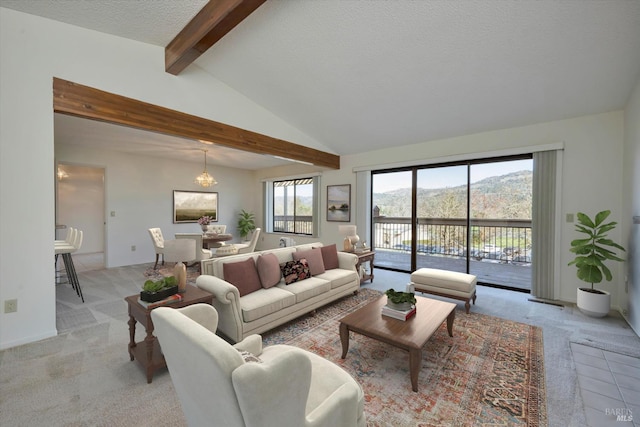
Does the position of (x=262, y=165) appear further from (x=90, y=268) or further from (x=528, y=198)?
(x=528, y=198)

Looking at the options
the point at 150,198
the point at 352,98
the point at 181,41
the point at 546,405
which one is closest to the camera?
the point at 546,405

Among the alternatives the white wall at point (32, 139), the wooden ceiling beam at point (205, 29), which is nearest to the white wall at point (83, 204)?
the white wall at point (32, 139)

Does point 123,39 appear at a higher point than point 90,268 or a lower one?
higher

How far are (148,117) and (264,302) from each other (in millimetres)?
2607

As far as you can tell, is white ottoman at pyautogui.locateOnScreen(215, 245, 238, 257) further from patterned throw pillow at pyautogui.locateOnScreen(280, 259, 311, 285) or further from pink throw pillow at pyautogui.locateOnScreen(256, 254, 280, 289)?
pink throw pillow at pyautogui.locateOnScreen(256, 254, 280, 289)

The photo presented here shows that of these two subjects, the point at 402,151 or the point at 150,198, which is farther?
the point at 150,198

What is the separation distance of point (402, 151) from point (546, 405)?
423 centimetres

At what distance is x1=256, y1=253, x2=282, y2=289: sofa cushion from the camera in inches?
116

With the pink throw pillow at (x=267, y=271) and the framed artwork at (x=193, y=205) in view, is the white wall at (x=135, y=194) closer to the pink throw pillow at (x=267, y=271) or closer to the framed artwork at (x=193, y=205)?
the framed artwork at (x=193, y=205)

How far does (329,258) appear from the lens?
391 centimetres

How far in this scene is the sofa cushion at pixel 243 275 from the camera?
2710 millimetres

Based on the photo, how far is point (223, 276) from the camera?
9.02 feet

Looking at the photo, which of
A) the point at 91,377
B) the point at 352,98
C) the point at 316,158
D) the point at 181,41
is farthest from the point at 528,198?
the point at 91,377

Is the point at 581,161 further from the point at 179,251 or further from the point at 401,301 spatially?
the point at 179,251
